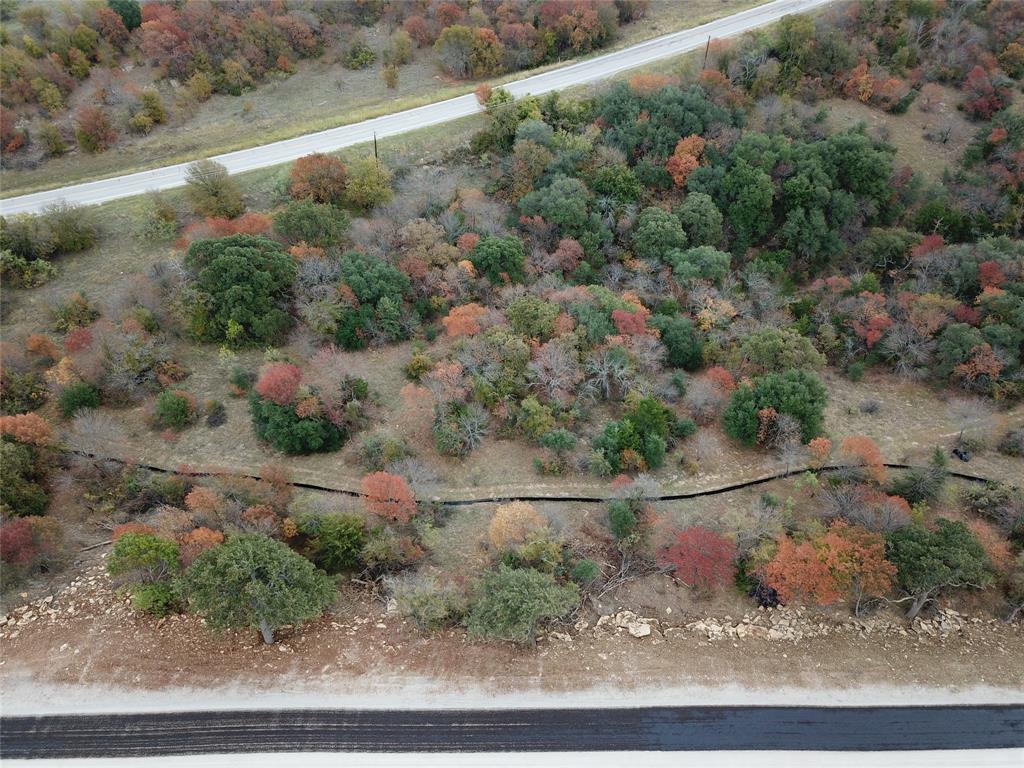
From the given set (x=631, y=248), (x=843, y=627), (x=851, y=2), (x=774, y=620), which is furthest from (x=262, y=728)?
(x=851, y=2)

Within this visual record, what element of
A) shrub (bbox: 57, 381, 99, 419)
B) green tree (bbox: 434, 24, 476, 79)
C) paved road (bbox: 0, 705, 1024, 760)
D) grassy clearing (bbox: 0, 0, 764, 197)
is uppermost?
green tree (bbox: 434, 24, 476, 79)

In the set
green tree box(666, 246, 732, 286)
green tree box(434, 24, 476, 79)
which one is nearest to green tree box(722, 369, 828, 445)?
green tree box(666, 246, 732, 286)

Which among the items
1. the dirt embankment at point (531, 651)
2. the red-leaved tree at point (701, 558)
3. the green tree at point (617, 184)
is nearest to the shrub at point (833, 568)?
the dirt embankment at point (531, 651)

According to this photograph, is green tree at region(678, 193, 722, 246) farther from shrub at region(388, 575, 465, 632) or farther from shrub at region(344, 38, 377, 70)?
shrub at region(344, 38, 377, 70)

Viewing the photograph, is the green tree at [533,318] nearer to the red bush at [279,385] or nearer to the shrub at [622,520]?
the shrub at [622,520]

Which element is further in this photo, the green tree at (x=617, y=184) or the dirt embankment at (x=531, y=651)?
Result: the green tree at (x=617, y=184)

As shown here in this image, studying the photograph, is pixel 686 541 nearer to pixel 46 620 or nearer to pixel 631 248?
pixel 631 248
